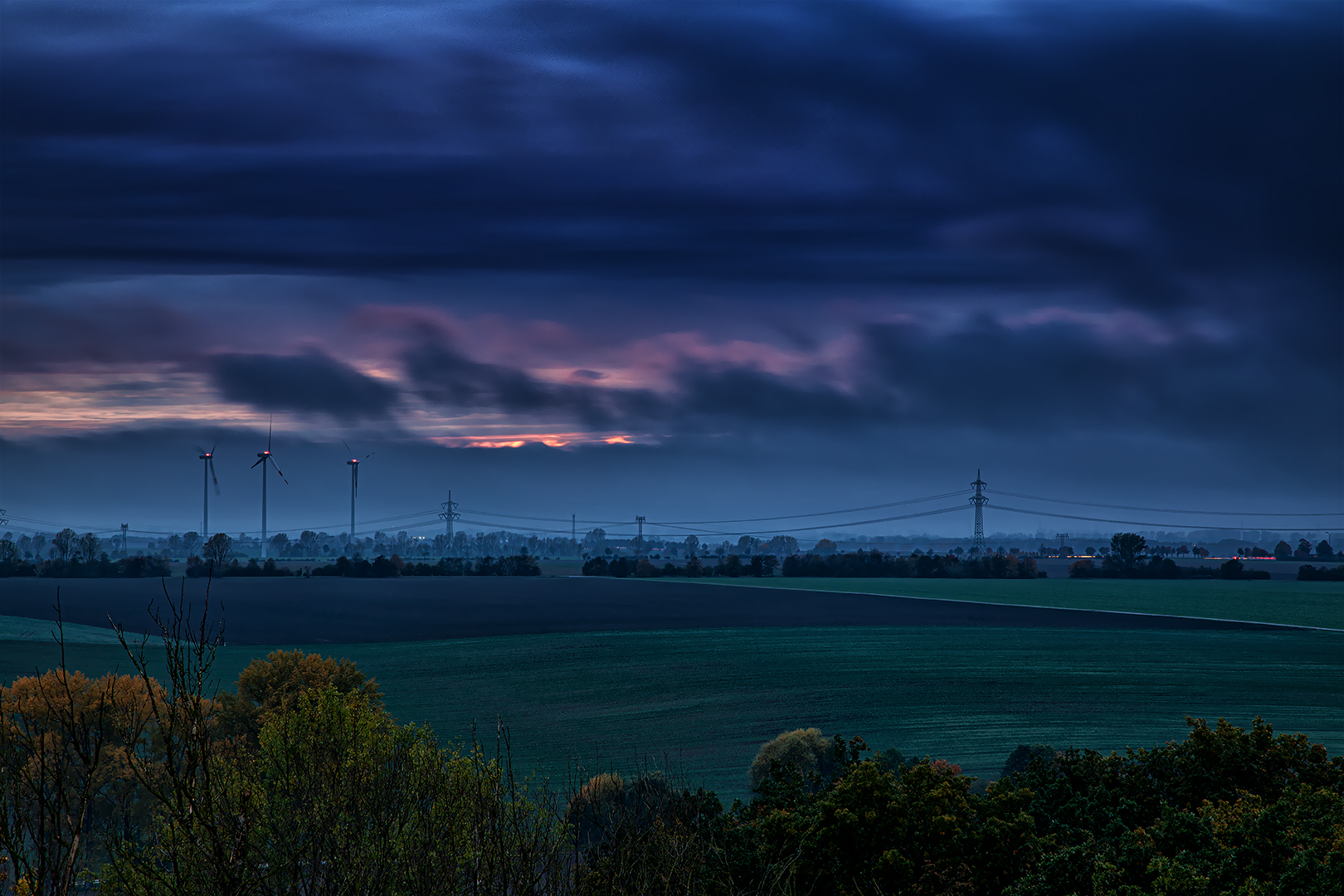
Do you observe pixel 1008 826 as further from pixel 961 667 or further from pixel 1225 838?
pixel 961 667

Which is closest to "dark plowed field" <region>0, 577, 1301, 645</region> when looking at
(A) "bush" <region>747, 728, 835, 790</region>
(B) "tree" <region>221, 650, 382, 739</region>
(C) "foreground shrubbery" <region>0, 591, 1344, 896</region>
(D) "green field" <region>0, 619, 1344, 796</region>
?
(D) "green field" <region>0, 619, 1344, 796</region>

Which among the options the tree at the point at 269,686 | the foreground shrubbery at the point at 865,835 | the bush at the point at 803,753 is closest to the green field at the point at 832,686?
the bush at the point at 803,753

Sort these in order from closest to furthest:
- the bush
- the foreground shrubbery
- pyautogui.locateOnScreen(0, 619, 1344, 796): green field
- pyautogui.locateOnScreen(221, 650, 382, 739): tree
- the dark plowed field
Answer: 1. the foreground shrubbery
2. the bush
3. pyautogui.locateOnScreen(221, 650, 382, 739): tree
4. pyautogui.locateOnScreen(0, 619, 1344, 796): green field
5. the dark plowed field

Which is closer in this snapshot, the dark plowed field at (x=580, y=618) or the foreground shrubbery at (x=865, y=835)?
the foreground shrubbery at (x=865, y=835)

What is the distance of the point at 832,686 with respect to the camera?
107 metres

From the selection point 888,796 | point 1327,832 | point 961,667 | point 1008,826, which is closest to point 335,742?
point 888,796

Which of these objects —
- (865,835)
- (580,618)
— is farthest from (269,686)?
(580,618)

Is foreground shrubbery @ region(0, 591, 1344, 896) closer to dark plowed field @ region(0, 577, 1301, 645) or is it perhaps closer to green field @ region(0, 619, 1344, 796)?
green field @ region(0, 619, 1344, 796)

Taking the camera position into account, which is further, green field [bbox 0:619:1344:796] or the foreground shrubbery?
green field [bbox 0:619:1344:796]

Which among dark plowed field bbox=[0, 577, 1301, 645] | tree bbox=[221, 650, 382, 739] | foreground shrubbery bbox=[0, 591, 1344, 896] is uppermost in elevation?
foreground shrubbery bbox=[0, 591, 1344, 896]

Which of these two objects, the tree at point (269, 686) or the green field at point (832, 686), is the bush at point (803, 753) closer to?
the green field at point (832, 686)

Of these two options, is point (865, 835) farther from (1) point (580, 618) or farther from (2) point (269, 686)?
(1) point (580, 618)

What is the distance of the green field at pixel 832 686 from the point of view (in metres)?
82.0

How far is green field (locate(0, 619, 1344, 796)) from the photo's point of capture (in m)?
82.0
